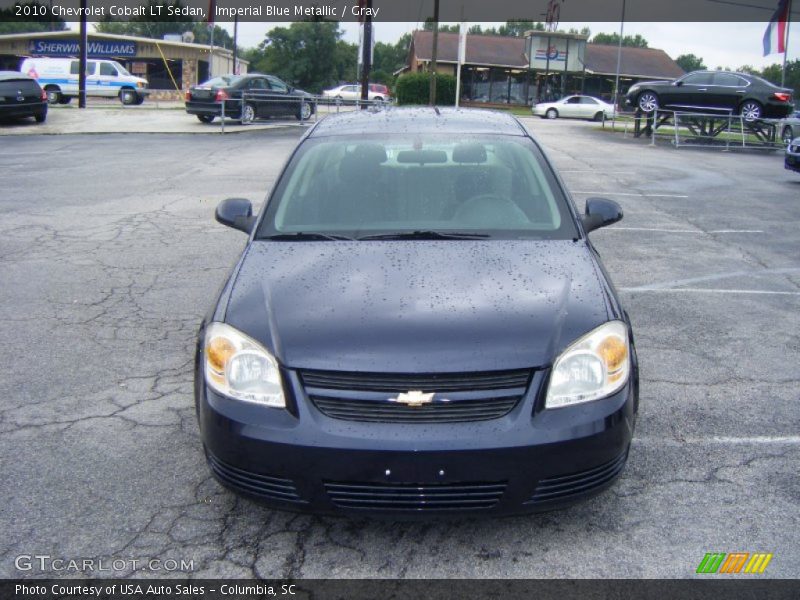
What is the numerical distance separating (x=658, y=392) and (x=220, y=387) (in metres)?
2.81

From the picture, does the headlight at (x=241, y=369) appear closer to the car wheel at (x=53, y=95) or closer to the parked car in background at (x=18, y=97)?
the parked car in background at (x=18, y=97)

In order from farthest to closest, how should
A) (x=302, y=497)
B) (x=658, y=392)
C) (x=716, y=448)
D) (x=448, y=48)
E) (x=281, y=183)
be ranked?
(x=448, y=48)
(x=658, y=392)
(x=281, y=183)
(x=716, y=448)
(x=302, y=497)

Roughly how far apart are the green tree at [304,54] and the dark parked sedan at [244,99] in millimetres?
44187

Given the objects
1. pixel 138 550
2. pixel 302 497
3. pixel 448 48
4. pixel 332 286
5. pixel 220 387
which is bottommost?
pixel 138 550

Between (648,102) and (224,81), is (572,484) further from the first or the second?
(648,102)

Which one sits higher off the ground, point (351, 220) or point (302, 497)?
point (351, 220)

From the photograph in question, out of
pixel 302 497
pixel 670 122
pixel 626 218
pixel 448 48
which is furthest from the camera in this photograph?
pixel 448 48

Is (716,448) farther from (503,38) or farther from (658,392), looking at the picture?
(503,38)

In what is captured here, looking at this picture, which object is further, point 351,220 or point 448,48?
point 448,48

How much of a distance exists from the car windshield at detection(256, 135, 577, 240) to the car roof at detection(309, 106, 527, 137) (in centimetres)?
12

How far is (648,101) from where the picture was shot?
91.6 feet

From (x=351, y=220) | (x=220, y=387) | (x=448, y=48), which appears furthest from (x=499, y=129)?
(x=448, y=48)

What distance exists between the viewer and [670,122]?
29.7 meters

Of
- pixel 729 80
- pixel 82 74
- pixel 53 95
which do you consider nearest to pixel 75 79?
pixel 53 95
